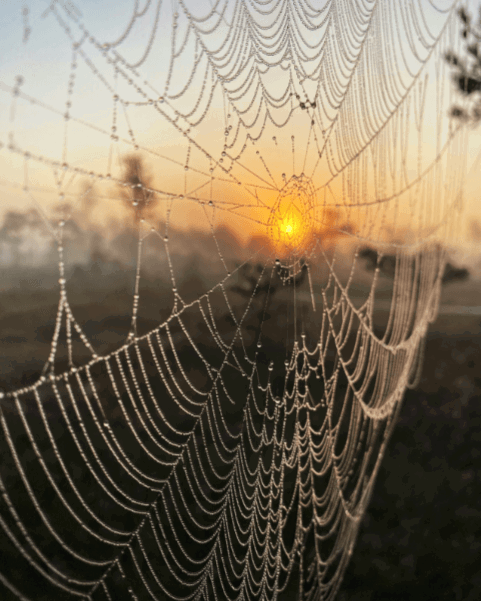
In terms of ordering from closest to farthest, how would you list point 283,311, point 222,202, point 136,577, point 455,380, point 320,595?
point 222,202
point 320,595
point 136,577
point 283,311
point 455,380

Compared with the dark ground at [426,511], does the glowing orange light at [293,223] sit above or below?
above

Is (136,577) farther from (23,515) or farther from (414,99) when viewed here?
(414,99)

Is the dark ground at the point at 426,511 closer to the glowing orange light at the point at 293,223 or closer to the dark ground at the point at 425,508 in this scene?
the dark ground at the point at 425,508

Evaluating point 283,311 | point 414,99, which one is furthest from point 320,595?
point 283,311

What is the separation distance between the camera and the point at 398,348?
5.77 meters

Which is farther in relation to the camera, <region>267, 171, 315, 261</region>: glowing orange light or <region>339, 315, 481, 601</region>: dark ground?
<region>339, 315, 481, 601</region>: dark ground

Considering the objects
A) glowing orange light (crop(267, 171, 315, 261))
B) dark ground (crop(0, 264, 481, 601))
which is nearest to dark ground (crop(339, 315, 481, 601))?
dark ground (crop(0, 264, 481, 601))

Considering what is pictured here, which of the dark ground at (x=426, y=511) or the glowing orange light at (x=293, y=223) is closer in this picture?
the glowing orange light at (x=293, y=223)

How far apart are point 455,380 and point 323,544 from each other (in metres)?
8.01

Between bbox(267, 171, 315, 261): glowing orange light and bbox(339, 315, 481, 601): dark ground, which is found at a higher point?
bbox(267, 171, 315, 261): glowing orange light

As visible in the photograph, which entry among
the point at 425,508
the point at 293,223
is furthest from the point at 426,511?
the point at 293,223


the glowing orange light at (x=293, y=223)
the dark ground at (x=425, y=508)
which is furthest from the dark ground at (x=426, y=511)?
the glowing orange light at (x=293, y=223)

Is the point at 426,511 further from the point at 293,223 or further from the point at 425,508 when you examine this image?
the point at 293,223

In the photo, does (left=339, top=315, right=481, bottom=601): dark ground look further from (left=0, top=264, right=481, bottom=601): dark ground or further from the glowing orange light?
the glowing orange light
